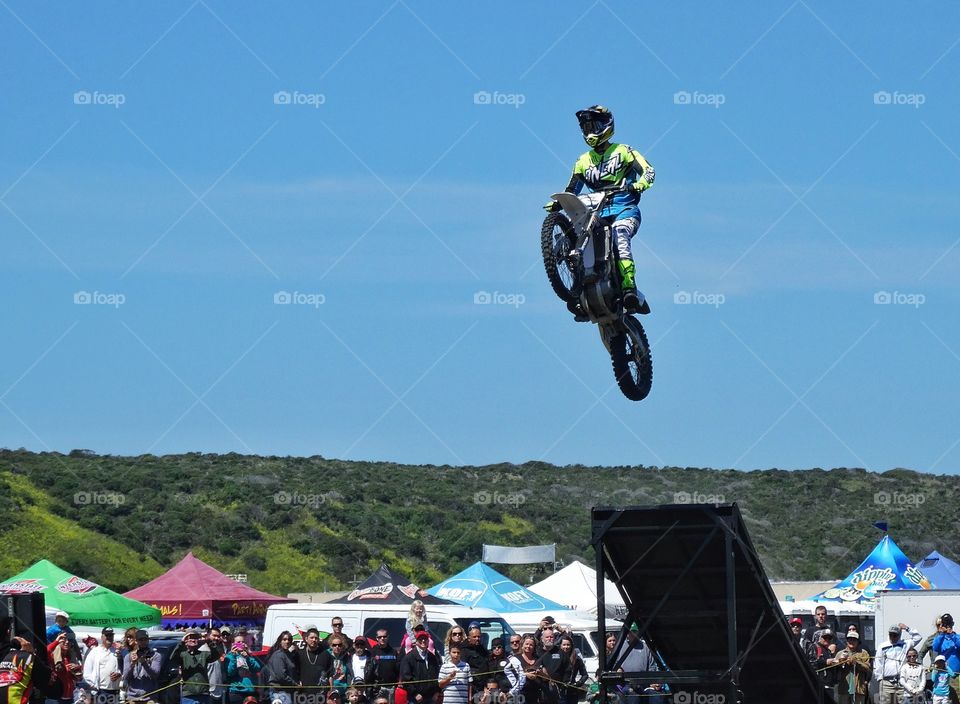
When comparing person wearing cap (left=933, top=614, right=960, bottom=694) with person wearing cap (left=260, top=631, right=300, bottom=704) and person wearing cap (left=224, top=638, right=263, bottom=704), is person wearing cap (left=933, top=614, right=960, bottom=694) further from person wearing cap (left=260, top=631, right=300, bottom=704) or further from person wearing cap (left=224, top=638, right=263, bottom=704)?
person wearing cap (left=224, top=638, right=263, bottom=704)

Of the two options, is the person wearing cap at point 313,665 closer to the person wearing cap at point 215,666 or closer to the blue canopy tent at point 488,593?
the person wearing cap at point 215,666

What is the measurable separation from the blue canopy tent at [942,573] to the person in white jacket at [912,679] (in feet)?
38.7

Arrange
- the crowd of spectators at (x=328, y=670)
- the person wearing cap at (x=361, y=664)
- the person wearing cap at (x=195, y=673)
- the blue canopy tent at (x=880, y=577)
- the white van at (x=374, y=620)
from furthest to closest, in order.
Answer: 1. the blue canopy tent at (x=880, y=577)
2. the white van at (x=374, y=620)
3. the person wearing cap at (x=195, y=673)
4. the person wearing cap at (x=361, y=664)
5. the crowd of spectators at (x=328, y=670)

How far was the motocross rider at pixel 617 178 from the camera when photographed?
50.3 ft

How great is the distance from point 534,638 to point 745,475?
6825cm

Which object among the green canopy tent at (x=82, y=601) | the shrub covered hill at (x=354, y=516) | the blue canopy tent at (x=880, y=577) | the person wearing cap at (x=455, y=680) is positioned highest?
the shrub covered hill at (x=354, y=516)

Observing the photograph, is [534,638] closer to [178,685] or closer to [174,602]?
[178,685]

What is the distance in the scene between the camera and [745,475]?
8444cm

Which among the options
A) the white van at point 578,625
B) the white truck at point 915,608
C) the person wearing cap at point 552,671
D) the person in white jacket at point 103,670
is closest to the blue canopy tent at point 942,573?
the white van at point 578,625

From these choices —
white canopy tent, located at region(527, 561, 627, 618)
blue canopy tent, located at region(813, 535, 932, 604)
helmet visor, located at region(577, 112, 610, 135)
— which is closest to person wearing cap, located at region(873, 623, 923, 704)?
helmet visor, located at region(577, 112, 610, 135)

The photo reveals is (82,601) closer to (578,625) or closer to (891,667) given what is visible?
(578,625)

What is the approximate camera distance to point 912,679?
19.0 meters

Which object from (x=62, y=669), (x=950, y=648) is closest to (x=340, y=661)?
(x=62, y=669)

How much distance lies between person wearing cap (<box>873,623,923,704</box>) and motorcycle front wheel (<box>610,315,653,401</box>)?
17.6ft
